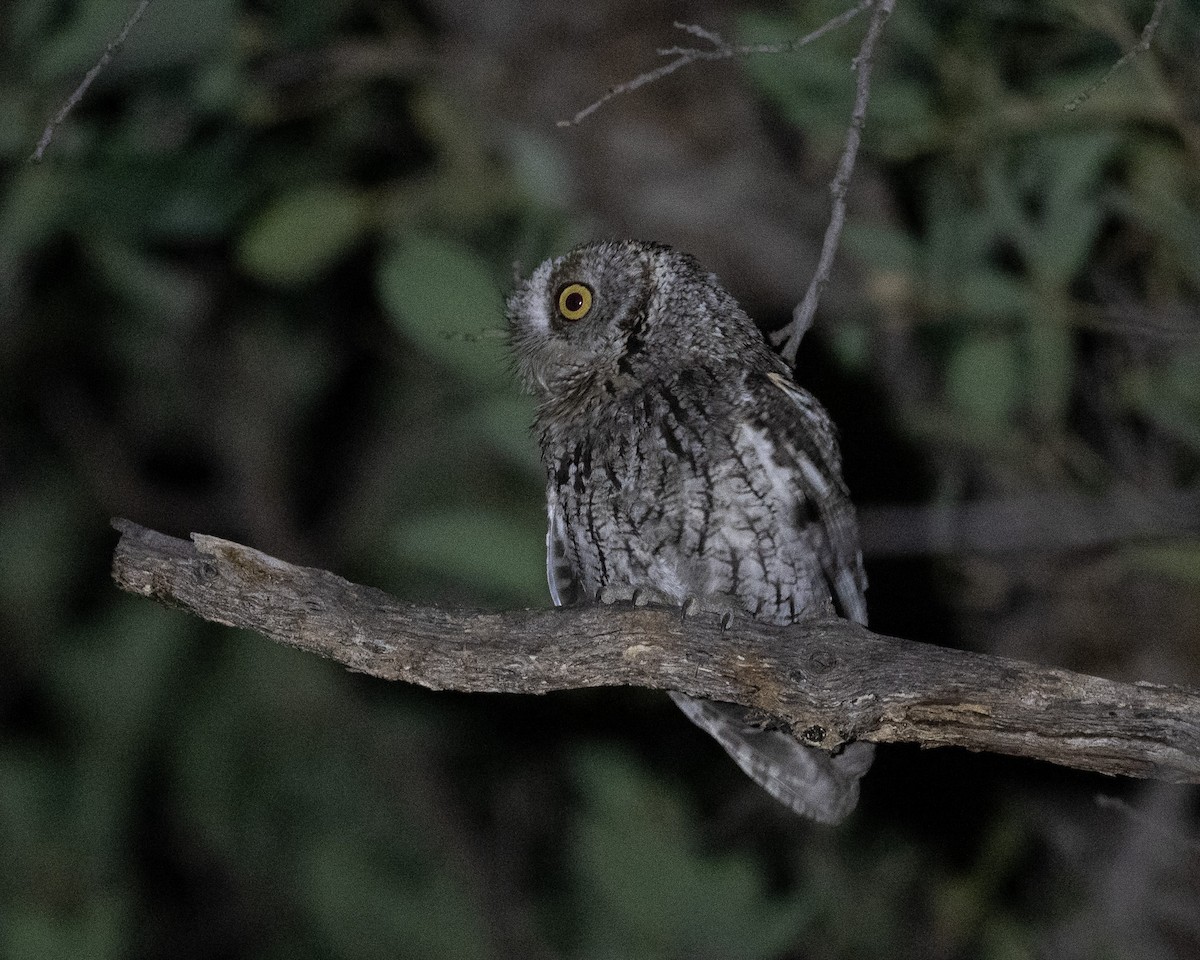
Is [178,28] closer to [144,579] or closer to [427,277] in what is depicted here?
[427,277]

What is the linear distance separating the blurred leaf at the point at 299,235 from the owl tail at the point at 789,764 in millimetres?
1816

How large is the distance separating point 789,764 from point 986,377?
4.37ft

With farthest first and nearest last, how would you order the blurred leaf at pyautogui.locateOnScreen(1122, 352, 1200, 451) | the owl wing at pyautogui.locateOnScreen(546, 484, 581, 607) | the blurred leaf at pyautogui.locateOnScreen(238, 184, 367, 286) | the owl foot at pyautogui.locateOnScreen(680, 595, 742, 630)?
the blurred leaf at pyautogui.locateOnScreen(238, 184, 367, 286) → the blurred leaf at pyautogui.locateOnScreen(1122, 352, 1200, 451) → the owl wing at pyautogui.locateOnScreen(546, 484, 581, 607) → the owl foot at pyautogui.locateOnScreen(680, 595, 742, 630)

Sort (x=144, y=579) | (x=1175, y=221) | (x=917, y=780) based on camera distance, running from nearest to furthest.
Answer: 1. (x=144, y=579)
2. (x=1175, y=221)
3. (x=917, y=780)

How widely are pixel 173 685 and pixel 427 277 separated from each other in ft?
11.9

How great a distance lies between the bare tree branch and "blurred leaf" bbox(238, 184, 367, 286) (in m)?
1.89

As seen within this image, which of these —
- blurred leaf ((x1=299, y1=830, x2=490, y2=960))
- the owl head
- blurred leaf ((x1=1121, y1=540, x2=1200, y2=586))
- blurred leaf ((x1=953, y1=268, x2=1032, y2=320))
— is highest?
blurred leaf ((x1=953, y1=268, x2=1032, y2=320))

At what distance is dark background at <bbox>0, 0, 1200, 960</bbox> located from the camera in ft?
10.6

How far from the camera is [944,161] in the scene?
12.2 ft

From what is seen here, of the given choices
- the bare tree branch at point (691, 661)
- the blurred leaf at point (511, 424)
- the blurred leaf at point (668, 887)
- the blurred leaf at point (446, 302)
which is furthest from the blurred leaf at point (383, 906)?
the bare tree branch at point (691, 661)

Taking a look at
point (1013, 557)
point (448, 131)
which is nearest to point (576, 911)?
point (1013, 557)

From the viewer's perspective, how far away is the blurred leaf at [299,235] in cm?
353

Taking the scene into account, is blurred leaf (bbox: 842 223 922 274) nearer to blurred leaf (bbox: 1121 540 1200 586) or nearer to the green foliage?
the green foliage

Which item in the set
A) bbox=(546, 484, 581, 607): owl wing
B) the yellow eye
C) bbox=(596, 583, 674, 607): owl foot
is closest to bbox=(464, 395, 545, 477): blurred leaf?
bbox=(546, 484, 581, 607): owl wing
